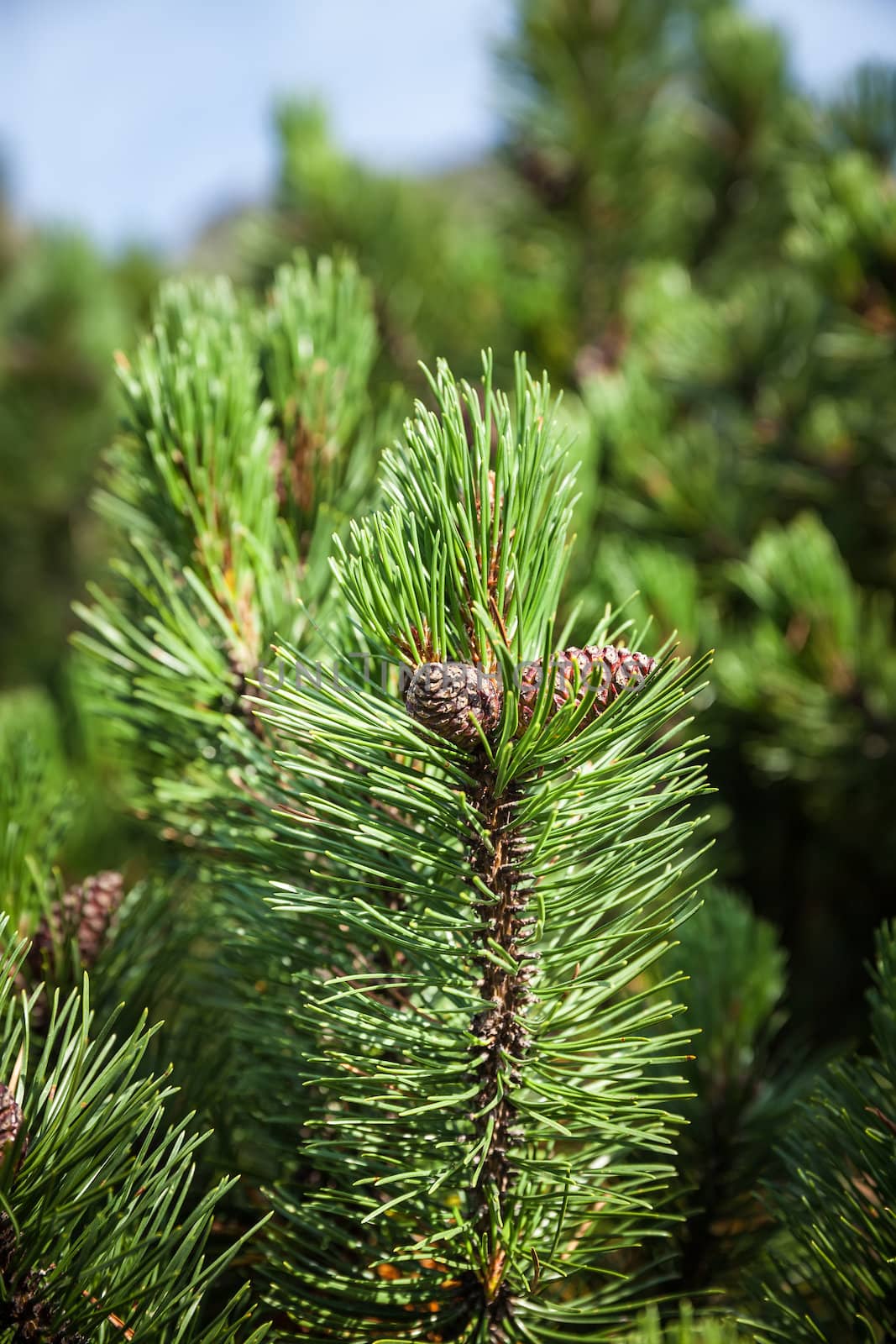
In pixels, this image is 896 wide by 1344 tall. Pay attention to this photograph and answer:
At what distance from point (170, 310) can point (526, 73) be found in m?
0.91

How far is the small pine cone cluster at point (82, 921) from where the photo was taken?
0.50 metres

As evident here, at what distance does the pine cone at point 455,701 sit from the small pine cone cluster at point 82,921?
26 cm

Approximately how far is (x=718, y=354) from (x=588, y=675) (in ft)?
2.67

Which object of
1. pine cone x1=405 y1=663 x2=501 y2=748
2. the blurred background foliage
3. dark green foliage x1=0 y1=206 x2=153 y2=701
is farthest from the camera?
dark green foliage x1=0 y1=206 x2=153 y2=701

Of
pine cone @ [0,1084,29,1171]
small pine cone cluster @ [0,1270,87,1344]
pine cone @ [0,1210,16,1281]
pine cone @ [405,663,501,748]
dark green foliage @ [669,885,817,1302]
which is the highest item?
pine cone @ [405,663,501,748]

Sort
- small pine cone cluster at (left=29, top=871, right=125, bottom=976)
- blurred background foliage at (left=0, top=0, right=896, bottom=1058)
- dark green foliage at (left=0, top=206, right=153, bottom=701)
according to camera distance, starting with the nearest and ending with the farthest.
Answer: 1. small pine cone cluster at (left=29, top=871, right=125, bottom=976)
2. blurred background foliage at (left=0, top=0, right=896, bottom=1058)
3. dark green foliage at (left=0, top=206, right=153, bottom=701)

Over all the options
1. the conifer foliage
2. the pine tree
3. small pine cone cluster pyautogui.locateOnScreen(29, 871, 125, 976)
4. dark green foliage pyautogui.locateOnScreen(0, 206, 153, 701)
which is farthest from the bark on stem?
dark green foliage pyautogui.locateOnScreen(0, 206, 153, 701)

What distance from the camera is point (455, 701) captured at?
336 mm

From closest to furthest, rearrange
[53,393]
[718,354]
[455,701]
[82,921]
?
[455,701], [82,921], [718,354], [53,393]

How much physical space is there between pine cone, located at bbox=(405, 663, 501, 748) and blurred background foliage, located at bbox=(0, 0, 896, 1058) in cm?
28

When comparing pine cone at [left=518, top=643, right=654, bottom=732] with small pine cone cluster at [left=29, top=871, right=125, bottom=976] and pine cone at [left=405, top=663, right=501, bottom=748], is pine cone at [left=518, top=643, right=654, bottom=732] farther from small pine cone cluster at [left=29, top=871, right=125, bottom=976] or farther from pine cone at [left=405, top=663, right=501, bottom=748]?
small pine cone cluster at [left=29, top=871, right=125, bottom=976]

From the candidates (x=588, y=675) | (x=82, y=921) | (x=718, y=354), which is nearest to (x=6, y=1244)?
(x=82, y=921)

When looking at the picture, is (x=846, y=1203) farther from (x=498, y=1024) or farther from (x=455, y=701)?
(x=455, y=701)

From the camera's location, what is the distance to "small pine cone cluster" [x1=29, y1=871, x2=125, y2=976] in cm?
50
